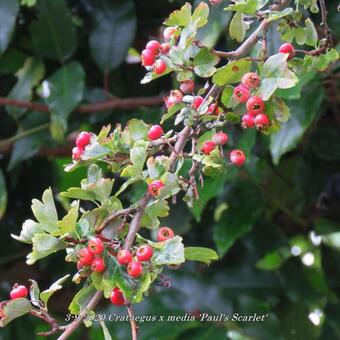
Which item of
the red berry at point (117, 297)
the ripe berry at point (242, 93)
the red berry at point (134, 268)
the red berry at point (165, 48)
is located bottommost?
the red berry at point (117, 297)

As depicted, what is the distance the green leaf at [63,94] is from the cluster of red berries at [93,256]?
57 centimetres

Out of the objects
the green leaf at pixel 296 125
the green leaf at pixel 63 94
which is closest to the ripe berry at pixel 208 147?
the green leaf at pixel 296 125

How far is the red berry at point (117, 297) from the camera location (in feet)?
1.67

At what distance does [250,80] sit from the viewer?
52 cm

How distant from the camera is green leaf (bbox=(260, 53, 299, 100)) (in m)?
0.51

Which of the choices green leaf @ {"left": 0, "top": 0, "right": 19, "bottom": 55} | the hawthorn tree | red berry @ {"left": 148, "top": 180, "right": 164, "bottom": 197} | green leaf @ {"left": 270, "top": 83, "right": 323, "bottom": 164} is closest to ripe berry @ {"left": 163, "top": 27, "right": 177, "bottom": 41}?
the hawthorn tree

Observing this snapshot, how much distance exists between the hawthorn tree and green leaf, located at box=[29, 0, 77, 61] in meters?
0.62

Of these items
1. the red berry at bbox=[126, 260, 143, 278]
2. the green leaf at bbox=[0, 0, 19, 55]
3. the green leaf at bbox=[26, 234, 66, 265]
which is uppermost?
the green leaf at bbox=[26, 234, 66, 265]

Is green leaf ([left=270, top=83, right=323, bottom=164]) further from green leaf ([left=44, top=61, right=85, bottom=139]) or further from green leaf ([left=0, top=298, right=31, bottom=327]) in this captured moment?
green leaf ([left=0, top=298, right=31, bottom=327])

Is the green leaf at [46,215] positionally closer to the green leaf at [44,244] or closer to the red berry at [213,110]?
the green leaf at [44,244]

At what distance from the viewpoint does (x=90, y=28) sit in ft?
3.91

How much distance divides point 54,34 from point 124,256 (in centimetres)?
75

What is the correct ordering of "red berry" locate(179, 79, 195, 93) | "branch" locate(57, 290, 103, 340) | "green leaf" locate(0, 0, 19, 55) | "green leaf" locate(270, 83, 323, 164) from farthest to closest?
"green leaf" locate(0, 0, 19, 55) → "green leaf" locate(270, 83, 323, 164) → "red berry" locate(179, 79, 195, 93) → "branch" locate(57, 290, 103, 340)

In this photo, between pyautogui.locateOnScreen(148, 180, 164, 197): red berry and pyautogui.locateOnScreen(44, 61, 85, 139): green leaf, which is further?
pyautogui.locateOnScreen(44, 61, 85, 139): green leaf
